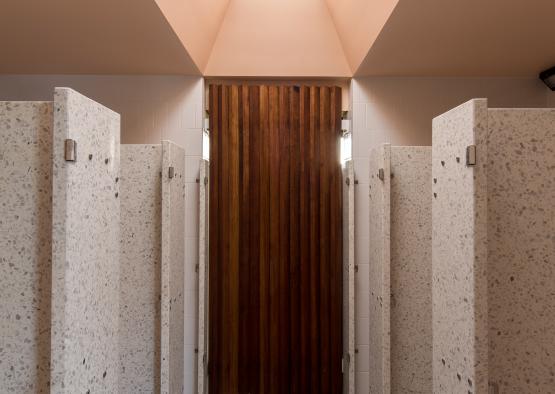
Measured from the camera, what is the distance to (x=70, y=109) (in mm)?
1068

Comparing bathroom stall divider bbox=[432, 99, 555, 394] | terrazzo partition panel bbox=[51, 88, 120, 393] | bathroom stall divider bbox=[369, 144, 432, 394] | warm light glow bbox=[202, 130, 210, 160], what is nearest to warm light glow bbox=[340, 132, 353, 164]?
bathroom stall divider bbox=[369, 144, 432, 394]

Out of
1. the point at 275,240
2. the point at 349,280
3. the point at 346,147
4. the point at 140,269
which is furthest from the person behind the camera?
the point at 346,147

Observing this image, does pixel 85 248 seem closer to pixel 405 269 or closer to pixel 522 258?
pixel 522 258

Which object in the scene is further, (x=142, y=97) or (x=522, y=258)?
(x=142, y=97)

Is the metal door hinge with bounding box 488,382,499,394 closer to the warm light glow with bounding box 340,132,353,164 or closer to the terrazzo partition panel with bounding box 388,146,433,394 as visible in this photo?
the terrazzo partition panel with bounding box 388,146,433,394

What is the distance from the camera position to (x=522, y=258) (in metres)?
1.22

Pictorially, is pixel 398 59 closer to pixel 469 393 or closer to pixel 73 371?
pixel 469 393

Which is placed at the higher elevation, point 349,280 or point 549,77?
point 549,77

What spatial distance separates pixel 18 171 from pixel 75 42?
150cm

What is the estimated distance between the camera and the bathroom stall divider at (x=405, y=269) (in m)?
2.11

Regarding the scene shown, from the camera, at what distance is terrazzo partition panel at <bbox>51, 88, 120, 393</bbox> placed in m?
1.05

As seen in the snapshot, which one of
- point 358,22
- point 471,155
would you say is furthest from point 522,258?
point 358,22

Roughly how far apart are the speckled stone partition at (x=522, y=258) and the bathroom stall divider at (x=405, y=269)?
88 centimetres

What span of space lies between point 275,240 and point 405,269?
969 mm
